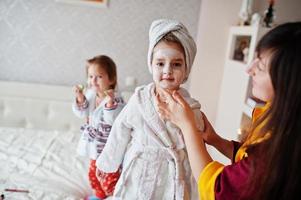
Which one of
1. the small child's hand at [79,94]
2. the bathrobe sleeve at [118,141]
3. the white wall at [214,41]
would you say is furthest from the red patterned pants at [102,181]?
the white wall at [214,41]

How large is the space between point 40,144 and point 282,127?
1.79 meters

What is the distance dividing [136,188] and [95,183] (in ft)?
1.72

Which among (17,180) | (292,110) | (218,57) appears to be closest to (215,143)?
(292,110)

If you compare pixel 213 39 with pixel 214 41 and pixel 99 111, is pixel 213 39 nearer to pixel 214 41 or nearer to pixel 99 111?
pixel 214 41

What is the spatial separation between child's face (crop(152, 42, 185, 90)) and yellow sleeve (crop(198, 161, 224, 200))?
1.00 feet

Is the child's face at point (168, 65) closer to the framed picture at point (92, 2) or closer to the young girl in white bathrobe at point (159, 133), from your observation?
the young girl in white bathrobe at point (159, 133)

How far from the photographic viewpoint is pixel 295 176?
2.16 ft

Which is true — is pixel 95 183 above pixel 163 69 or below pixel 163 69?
below

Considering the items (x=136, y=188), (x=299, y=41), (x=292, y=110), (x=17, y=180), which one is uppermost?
(x=299, y=41)

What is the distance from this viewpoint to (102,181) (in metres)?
1.30

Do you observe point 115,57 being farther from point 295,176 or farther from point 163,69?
point 295,176

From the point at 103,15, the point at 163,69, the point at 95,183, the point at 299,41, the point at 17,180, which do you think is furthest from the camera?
the point at 103,15

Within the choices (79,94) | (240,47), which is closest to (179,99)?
(79,94)

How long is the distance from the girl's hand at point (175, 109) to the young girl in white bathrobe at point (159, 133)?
3 centimetres
